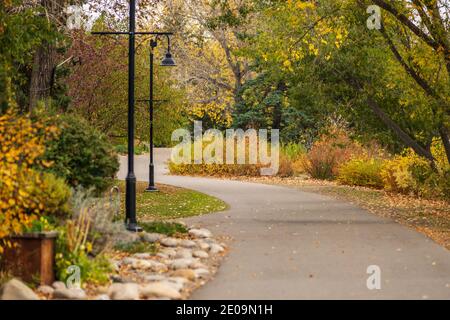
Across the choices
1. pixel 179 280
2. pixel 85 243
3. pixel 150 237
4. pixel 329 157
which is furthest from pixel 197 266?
pixel 329 157

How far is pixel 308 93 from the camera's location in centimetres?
2103

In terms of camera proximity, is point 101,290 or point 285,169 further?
point 285,169

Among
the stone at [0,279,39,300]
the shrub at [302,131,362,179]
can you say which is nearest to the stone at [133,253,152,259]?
the stone at [0,279,39,300]

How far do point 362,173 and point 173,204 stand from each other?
366 inches

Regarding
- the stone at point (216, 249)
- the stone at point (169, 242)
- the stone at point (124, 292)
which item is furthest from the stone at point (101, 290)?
the stone at point (169, 242)

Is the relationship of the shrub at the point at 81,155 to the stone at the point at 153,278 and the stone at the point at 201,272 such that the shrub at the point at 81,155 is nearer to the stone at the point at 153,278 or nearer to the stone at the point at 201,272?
the stone at the point at 153,278

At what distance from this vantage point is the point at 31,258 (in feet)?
32.9

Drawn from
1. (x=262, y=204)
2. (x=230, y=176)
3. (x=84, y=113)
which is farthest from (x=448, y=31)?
(x=230, y=176)

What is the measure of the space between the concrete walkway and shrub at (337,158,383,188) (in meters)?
7.11

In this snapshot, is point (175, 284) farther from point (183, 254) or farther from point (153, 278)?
point (183, 254)

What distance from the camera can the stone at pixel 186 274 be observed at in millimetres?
10539

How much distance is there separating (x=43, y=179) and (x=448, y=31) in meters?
9.60

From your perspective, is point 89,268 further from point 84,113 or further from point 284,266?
point 84,113

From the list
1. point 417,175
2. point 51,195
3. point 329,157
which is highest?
point 329,157
